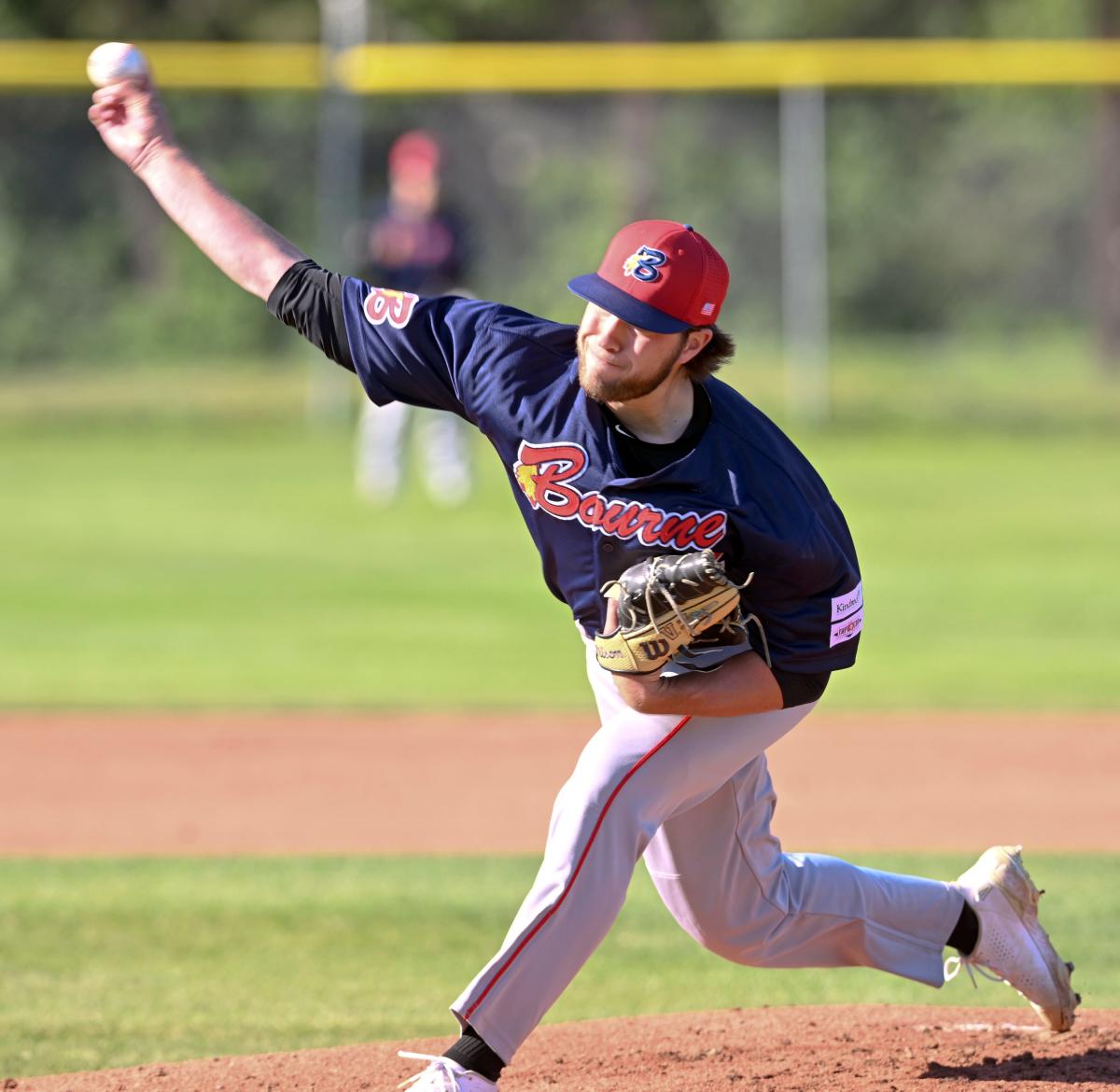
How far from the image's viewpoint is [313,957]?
5.43m

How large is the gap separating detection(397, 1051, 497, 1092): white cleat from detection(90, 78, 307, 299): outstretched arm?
66.0 inches

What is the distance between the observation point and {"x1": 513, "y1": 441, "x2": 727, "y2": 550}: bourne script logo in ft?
12.0

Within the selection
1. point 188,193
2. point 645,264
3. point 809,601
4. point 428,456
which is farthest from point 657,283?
point 428,456

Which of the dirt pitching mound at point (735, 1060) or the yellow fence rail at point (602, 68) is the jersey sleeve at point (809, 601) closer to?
the dirt pitching mound at point (735, 1060)

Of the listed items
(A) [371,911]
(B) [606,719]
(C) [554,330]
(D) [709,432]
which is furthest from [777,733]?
(A) [371,911]

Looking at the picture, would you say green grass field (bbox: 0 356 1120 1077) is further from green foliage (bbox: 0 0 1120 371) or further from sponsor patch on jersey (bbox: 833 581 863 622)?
sponsor patch on jersey (bbox: 833 581 863 622)

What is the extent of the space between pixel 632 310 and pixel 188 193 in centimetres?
112

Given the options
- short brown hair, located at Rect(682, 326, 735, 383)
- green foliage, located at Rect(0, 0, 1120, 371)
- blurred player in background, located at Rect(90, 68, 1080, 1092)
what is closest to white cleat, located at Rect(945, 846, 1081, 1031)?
blurred player in background, located at Rect(90, 68, 1080, 1092)

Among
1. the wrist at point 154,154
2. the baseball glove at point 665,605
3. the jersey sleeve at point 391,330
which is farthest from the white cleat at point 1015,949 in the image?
the wrist at point 154,154

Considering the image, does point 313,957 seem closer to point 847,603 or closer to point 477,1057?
point 477,1057

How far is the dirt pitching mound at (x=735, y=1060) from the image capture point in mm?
3951

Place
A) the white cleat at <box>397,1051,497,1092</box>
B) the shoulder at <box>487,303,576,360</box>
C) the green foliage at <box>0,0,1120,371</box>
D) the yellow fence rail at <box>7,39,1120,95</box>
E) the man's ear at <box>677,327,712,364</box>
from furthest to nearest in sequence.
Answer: the green foliage at <box>0,0,1120,371</box> < the yellow fence rail at <box>7,39,1120,95</box> < the shoulder at <box>487,303,576,360</box> < the man's ear at <box>677,327,712,364</box> < the white cleat at <box>397,1051,497,1092</box>

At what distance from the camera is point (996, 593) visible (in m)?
11.7

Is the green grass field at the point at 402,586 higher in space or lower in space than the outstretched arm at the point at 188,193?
lower
